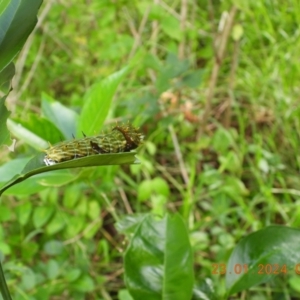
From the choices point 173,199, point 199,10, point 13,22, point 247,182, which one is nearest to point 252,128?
point 247,182

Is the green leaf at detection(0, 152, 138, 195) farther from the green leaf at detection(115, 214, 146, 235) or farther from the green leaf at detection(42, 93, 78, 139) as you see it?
the green leaf at detection(42, 93, 78, 139)

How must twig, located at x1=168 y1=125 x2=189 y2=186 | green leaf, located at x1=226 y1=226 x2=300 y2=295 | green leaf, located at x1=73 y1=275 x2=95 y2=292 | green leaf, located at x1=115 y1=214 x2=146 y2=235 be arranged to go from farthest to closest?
twig, located at x1=168 y1=125 x2=189 y2=186 → green leaf, located at x1=73 y1=275 x2=95 y2=292 → green leaf, located at x1=115 y1=214 x2=146 y2=235 → green leaf, located at x1=226 y1=226 x2=300 y2=295

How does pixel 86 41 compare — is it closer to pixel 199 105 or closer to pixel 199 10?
pixel 199 10

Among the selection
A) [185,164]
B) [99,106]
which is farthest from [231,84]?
[99,106]

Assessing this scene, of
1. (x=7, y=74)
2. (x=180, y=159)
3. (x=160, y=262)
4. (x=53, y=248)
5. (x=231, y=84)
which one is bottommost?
(x=53, y=248)

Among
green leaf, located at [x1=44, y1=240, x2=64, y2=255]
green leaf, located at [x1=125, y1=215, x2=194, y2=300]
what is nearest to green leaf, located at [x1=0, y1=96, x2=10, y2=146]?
green leaf, located at [x1=125, y1=215, x2=194, y2=300]

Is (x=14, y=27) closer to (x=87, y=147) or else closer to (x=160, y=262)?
(x=87, y=147)
